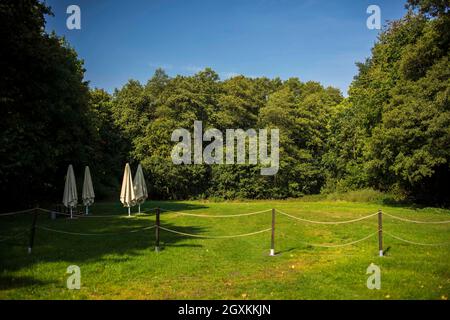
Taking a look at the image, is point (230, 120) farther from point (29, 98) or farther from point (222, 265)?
point (222, 265)

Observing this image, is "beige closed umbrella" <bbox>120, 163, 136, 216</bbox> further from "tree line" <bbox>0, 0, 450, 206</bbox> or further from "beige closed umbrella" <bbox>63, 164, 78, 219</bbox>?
"tree line" <bbox>0, 0, 450, 206</bbox>

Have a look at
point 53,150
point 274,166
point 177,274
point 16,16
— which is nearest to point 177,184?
point 274,166

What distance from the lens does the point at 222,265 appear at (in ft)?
34.2

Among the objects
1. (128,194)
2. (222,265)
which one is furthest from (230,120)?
(222,265)

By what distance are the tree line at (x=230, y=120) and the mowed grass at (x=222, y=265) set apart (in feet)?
22.5

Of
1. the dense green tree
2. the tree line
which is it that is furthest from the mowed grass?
the tree line

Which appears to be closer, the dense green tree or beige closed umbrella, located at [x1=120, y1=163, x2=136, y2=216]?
the dense green tree

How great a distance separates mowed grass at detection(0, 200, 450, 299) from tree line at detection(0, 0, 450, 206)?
6849 mm

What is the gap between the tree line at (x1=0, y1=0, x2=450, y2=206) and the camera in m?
18.8

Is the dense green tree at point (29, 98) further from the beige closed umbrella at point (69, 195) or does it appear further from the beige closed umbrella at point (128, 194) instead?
the beige closed umbrella at point (128, 194)

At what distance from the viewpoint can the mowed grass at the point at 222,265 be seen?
819 centimetres

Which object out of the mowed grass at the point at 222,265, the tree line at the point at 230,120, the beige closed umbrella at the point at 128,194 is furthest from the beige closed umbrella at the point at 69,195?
the mowed grass at the point at 222,265
